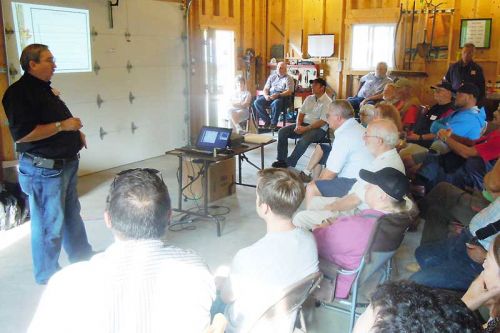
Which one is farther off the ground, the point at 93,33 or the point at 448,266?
the point at 93,33

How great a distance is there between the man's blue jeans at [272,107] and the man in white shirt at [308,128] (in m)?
1.99

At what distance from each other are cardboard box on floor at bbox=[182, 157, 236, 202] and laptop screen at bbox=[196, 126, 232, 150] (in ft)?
1.41

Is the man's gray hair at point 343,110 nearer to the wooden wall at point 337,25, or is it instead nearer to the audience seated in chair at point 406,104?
the audience seated in chair at point 406,104

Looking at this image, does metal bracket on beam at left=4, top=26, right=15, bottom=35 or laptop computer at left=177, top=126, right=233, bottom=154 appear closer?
laptop computer at left=177, top=126, right=233, bottom=154

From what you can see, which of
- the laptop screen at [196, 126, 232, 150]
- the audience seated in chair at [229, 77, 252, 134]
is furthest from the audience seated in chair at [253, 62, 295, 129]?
the laptop screen at [196, 126, 232, 150]

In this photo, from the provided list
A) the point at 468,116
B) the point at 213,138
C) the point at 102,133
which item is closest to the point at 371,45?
the point at 468,116

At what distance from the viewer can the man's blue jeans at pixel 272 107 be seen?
8422 mm

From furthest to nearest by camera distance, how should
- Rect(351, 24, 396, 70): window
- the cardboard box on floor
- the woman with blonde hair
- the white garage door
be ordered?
Rect(351, 24, 396, 70): window < the white garage door < the cardboard box on floor < the woman with blonde hair

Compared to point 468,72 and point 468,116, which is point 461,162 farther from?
point 468,72

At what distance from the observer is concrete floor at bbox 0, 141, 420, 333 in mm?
2784

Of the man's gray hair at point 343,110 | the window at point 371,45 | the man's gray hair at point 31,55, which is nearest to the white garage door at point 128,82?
the man's gray hair at point 31,55

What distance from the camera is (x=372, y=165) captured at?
10.2 ft

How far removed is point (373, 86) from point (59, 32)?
506 cm

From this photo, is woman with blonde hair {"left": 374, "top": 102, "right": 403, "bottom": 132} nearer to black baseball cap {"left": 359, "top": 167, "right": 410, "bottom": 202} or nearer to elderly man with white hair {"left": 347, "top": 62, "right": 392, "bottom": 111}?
black baseball cap {"left": 359, "top": 167, "right": 410, "bottom": 202}
